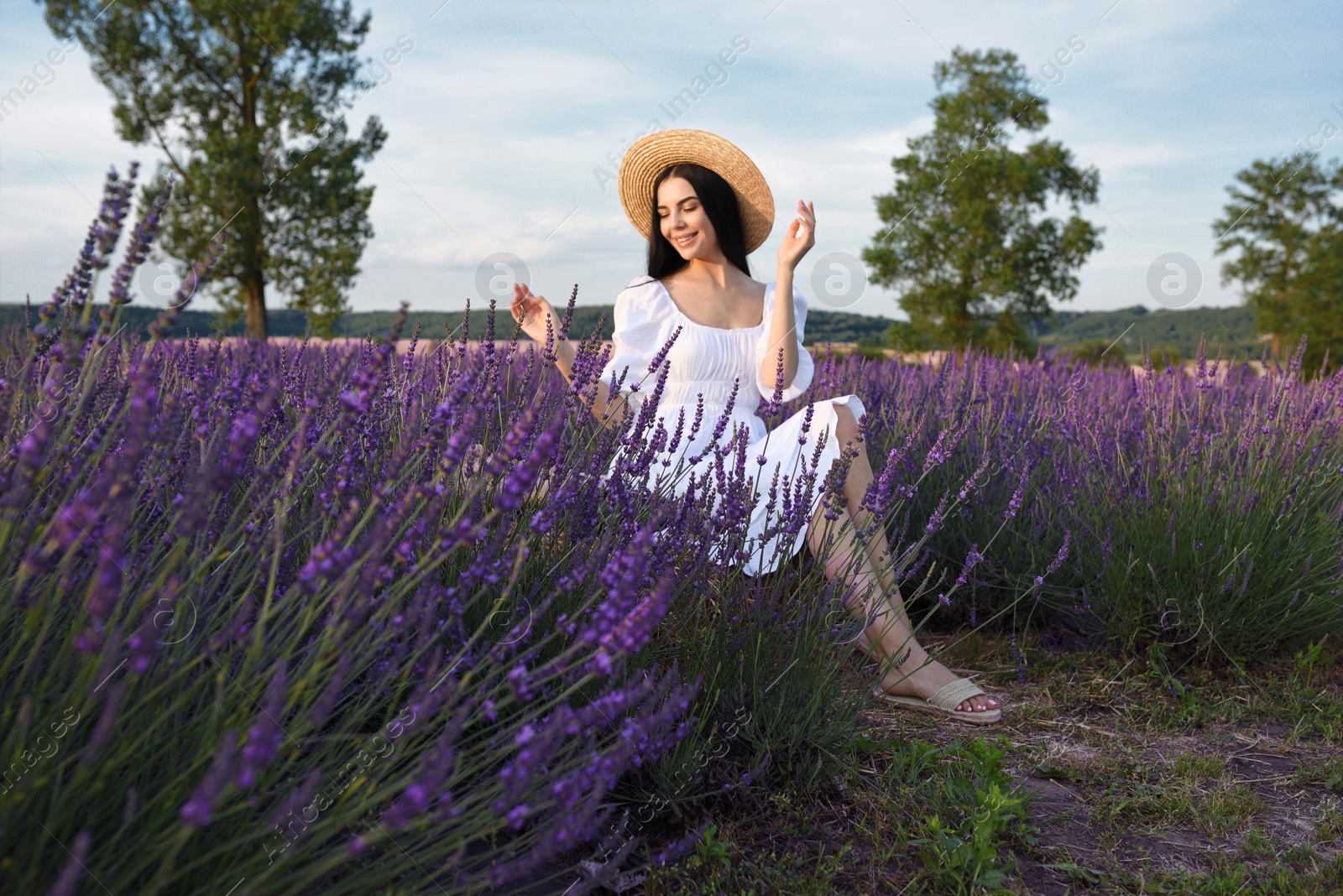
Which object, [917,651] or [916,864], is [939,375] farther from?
[916,864]

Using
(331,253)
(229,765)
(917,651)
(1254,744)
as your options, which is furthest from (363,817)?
(331,253)

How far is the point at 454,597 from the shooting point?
4.76 ft

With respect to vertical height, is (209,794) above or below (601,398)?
below

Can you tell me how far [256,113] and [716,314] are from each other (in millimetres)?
23131

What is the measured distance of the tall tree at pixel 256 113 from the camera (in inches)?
827

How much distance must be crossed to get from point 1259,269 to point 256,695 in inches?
1615

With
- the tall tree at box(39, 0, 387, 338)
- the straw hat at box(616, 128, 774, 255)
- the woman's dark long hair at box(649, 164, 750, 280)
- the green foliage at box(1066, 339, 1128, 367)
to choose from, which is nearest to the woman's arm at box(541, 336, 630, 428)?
the woman's dark long hair at box(649, 164, 750, 280)

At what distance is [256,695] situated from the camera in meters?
1.12

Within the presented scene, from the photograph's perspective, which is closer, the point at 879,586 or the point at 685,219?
the point at 879,586

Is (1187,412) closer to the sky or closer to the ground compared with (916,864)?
closer to the sky

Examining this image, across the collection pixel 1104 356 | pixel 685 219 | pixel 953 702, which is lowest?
pixel 953 702

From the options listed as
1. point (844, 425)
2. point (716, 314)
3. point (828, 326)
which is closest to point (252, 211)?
point (828, 326)

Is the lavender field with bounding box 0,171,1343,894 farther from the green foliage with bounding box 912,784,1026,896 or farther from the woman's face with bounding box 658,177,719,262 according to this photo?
the woman's face with bounding box 658,177,719,262

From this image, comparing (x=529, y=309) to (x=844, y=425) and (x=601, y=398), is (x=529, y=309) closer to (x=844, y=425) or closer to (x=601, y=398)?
(x=601, y=398)
